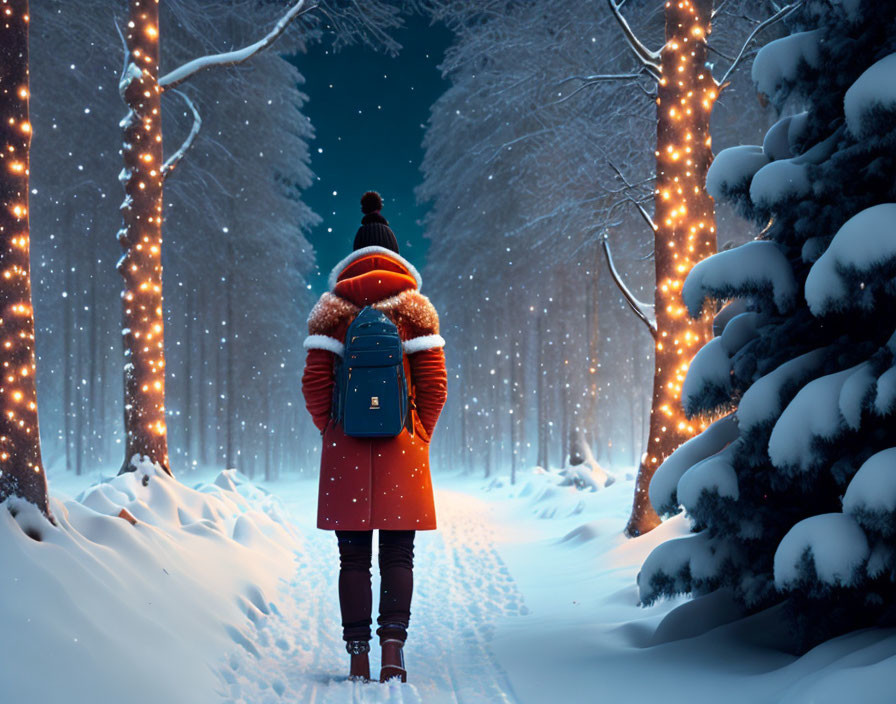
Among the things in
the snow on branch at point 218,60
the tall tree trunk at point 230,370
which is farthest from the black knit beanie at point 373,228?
the tall tree trunk at point 230,370

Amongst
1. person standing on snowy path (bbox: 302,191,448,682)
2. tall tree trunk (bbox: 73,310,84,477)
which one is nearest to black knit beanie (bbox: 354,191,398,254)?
person standing on snowy path (bbox: 302,191,448,682)

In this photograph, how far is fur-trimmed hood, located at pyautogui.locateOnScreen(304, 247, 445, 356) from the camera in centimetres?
391

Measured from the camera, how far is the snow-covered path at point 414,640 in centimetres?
339

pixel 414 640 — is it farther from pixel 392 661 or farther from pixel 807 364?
pixel 807 364

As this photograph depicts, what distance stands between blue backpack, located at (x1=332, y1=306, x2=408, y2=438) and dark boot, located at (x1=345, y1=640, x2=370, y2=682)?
1.12m

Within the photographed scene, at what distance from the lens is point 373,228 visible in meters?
4.31

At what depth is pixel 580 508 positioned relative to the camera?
10234mm

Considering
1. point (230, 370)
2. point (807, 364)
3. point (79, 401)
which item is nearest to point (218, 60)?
point (807, 364)

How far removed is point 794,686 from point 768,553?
0.86 m

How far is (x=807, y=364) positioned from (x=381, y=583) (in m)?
2.50

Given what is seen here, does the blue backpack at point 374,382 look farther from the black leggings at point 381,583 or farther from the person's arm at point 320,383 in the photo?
the black leggings at point 381,583

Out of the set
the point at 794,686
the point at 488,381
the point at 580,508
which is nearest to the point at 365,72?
the point at 580,508

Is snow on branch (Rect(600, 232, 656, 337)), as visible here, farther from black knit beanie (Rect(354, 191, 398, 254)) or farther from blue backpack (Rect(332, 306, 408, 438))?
blue backpack (Rect(332, 306, 408, 438))

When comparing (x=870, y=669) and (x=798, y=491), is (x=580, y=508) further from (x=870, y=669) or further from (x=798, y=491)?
(x=870, y=669)
